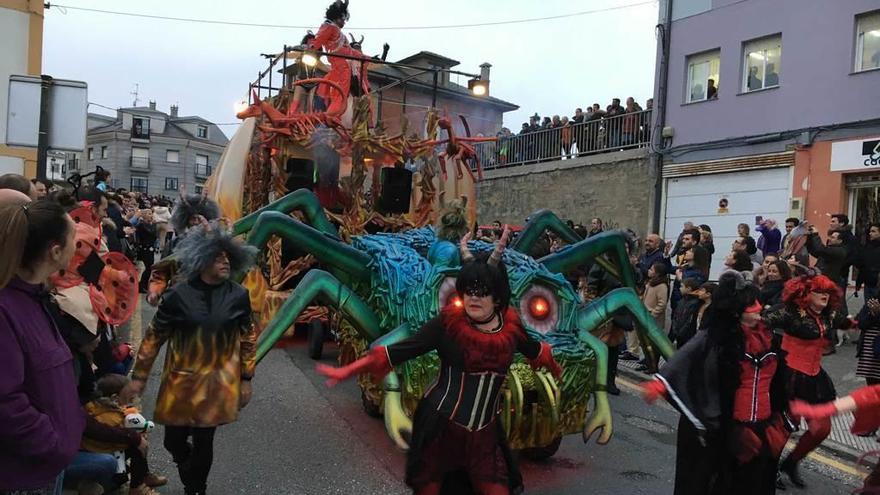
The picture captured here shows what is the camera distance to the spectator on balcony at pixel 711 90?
50.3 feet

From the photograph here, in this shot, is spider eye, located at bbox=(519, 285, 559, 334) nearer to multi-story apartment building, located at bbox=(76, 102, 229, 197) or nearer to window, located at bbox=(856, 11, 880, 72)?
window, located at bbox=(856, 11, 880, 72)

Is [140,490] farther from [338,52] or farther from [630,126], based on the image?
[630,126]

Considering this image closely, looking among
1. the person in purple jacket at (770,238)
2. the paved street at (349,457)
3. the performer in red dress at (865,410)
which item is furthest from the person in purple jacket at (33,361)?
the person in purple jacket at (770,238)

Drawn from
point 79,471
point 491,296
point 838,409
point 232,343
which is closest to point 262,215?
point 232,343

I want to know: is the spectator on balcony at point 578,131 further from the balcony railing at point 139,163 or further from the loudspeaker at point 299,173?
the balcony railing at point 139,163

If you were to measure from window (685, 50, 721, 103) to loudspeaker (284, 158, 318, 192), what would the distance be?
1046cm

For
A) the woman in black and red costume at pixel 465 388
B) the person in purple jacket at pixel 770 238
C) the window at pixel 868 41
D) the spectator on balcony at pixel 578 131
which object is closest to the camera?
the woman in black and red costume at pixel 465 388

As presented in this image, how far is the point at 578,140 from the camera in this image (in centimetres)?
1800

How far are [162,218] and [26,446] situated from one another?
41.5 feet

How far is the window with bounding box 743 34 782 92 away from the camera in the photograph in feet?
46.2

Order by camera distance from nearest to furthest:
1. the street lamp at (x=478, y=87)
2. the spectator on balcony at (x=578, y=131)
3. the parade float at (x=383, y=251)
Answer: the parade float at (x=383, y=251) → the street lamp at (x=478, y=87) → the spectator on balcony at (x=578, y=131)

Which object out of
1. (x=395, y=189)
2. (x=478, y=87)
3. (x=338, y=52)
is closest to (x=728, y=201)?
(x=478, y=87)

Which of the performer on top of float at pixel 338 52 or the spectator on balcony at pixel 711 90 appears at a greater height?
the spectator on balcony at pixel 711 90

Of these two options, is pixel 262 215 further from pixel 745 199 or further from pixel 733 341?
pixel 745 199
